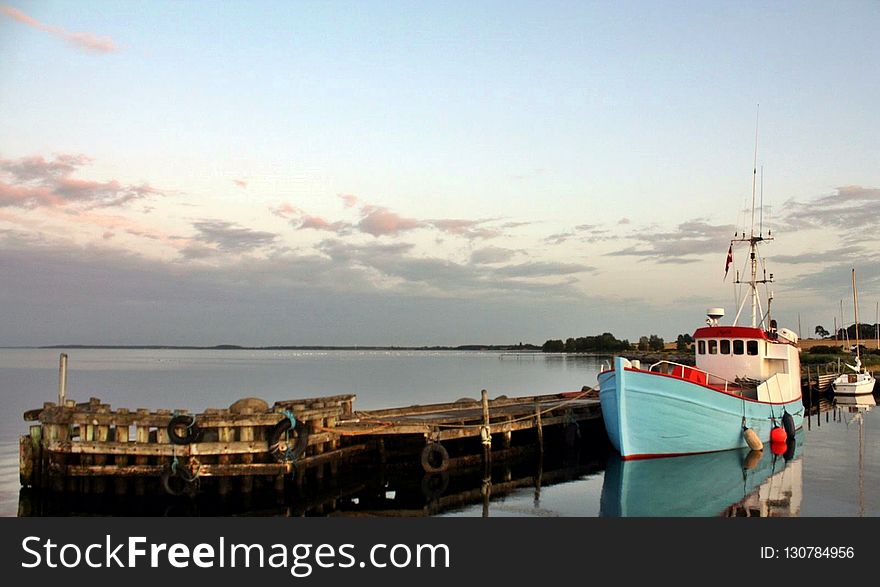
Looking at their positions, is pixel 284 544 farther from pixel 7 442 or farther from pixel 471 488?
pixel 7 442

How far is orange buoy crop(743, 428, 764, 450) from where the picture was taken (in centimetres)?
2764

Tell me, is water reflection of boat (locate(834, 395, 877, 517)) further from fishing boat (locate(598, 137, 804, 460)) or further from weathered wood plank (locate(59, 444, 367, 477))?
weathered wood plank (locate(59, 444, 367, 477))

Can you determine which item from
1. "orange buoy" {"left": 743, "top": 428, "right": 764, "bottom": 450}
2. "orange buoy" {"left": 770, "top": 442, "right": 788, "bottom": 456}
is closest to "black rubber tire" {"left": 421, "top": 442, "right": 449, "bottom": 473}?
"orange buoy" {"left": 743, "top": 428, "right": 764, "bottom": 450}

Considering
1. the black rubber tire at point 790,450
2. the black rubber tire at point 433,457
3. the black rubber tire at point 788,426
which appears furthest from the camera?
the black rubber tire at point 788,426

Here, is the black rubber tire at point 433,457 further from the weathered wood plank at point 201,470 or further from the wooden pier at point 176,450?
the weathered wood plank at point 201,470

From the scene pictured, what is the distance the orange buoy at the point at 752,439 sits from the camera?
2764 centimetres

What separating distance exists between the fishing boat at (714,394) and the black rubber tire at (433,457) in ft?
20.9

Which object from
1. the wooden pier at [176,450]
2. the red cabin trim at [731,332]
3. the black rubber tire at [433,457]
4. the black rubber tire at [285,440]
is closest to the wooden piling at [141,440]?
the wooden pier at [176,450]

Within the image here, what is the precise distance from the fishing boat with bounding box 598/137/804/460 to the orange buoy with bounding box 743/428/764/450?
0.13 feet

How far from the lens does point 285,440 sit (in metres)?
19.5

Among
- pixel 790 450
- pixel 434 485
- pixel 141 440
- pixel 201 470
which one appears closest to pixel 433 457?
pixel 434 485

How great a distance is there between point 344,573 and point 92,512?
10.5m

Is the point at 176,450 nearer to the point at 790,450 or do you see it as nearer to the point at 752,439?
the point at 752,439

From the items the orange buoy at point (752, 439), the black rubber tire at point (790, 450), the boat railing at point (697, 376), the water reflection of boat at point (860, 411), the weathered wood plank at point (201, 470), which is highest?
the boat railing at point (697, 376)
